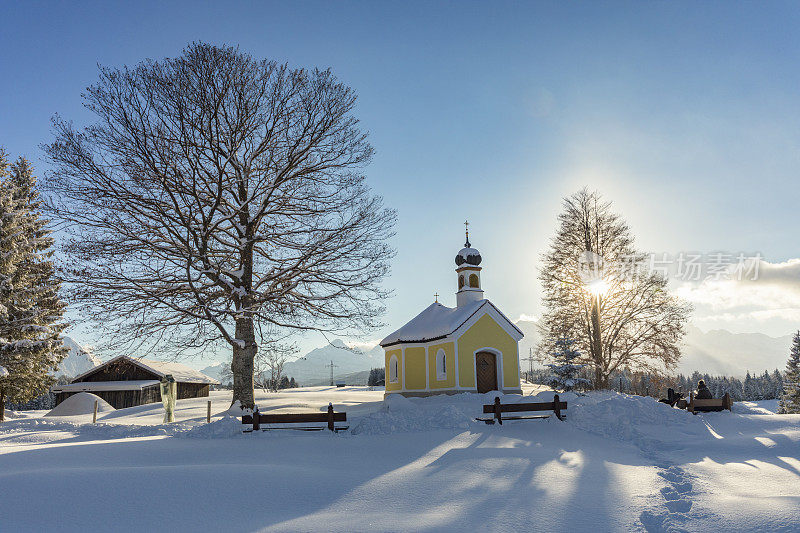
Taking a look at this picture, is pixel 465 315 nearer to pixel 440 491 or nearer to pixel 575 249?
pixel 575 249

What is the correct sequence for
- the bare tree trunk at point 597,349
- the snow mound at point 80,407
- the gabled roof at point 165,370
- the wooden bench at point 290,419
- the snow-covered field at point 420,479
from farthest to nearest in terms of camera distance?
the gabled roof at point 165,370
the snow mound at point 80,407
the bare tree trunk at point 597,349
the wooden bench at point 290,419
the snow-covered field at point 420,479

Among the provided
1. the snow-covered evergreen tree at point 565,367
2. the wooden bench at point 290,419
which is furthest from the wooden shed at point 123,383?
the snow-covered evergreen tree at point 565,367

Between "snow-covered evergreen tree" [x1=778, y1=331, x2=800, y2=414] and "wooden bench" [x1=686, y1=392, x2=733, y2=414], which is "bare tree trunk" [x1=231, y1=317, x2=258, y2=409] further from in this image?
"snow-covered evergreen tree" [x1=778, y1=331, x2=800, y2=414]

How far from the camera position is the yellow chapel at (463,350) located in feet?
86.2

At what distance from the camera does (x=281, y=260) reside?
19453 millimetres

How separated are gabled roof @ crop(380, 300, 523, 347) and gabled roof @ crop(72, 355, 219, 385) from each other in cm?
1753

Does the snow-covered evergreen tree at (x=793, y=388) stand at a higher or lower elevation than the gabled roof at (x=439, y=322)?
lower

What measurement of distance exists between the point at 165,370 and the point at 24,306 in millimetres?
16901

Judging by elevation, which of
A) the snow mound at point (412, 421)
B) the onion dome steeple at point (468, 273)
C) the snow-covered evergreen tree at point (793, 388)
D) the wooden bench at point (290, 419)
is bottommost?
the snow-covered evergreen tree at point (793, 388)

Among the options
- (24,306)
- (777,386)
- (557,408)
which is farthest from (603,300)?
(777,386)

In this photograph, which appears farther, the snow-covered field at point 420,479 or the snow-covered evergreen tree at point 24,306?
the snow-covered evergreen tree at point 24,306

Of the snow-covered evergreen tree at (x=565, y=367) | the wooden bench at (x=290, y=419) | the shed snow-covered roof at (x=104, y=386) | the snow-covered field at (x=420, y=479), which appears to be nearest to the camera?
the snow-covered field at (x=420, y=479)

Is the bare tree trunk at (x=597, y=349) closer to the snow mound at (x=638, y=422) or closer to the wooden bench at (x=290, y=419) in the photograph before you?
the snow mound at (x=638, y=422)

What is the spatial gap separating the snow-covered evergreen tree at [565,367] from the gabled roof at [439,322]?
97.4 inches
